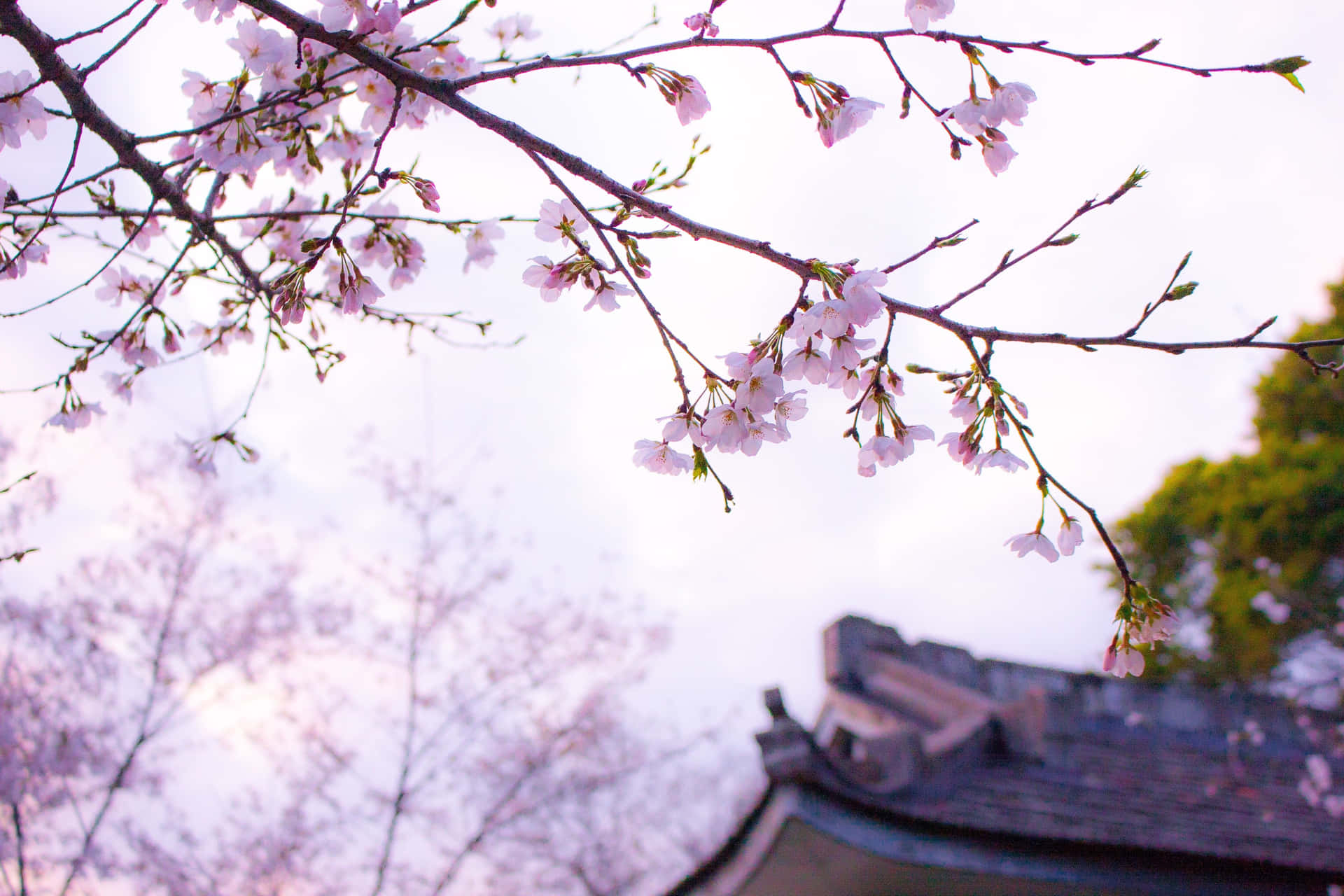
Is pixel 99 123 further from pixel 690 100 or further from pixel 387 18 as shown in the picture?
pixel 690 100

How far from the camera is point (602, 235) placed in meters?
1.76

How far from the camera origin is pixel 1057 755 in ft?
19.7

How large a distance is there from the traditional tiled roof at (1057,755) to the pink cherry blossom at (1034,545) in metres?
2.60

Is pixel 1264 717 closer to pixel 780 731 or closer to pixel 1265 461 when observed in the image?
pixel 780 731

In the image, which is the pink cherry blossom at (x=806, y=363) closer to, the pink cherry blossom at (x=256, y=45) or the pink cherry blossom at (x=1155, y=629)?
the pink cherry blossom at (x=1155, y=629)

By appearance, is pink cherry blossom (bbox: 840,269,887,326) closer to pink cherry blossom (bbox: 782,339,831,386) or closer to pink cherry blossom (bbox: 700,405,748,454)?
pink cherry blossom (bbox: 782,339,831,386)

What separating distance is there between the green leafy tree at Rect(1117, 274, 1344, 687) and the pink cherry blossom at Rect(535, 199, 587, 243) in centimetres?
1309

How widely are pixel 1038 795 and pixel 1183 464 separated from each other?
563 inches

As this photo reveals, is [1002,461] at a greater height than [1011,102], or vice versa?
[1011,102]

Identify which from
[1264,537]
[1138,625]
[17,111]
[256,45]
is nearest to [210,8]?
[256,45]

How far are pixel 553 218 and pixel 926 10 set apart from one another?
96cm

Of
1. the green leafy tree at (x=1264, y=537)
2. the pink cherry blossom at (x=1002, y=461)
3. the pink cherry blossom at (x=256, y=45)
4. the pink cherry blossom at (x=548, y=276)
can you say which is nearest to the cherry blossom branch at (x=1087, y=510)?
the pink cherry blossom at (x=1002, y=461)

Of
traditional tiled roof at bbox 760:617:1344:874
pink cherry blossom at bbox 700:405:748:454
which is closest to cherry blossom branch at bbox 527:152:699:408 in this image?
pink cherry blossom at bbox 700:405:748:454

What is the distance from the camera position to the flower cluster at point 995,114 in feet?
5.47
